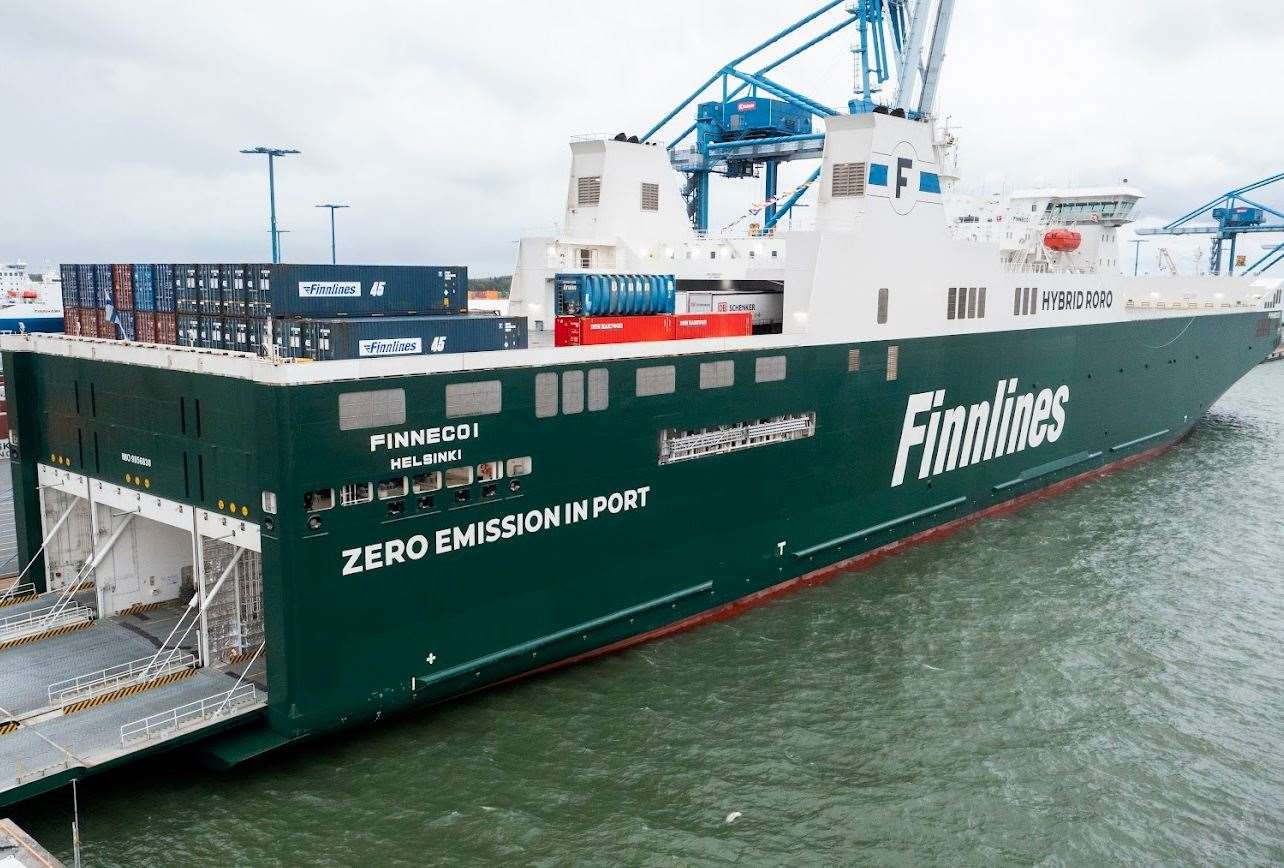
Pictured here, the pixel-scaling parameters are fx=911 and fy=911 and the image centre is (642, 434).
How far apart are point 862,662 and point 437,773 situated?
770 centimetres

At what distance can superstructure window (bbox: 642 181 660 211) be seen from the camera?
23672 millimetres

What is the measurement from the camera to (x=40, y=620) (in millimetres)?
14859

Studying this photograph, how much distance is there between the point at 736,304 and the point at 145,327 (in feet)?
39.4

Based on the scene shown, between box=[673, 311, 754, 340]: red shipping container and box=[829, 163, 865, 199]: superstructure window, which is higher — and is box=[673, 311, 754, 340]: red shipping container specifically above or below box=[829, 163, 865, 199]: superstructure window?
below

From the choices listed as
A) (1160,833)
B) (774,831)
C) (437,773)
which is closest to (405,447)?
(437,773)

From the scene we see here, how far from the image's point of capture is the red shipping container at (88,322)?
16641mm

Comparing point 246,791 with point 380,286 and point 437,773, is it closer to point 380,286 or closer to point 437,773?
point 437,773

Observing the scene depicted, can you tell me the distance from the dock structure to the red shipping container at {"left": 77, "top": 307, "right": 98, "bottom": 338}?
32.6 feet

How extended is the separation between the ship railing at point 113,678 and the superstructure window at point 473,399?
5.41 m

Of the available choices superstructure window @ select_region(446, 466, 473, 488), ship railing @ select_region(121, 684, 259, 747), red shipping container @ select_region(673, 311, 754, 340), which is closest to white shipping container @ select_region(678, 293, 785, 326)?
red shipping container @ select_region(673, 311, 754, 340)

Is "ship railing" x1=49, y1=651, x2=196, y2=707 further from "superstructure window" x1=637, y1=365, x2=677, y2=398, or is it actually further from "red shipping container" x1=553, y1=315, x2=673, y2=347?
"superstructure window" x1=637, y1=365, x2=677, y2=398

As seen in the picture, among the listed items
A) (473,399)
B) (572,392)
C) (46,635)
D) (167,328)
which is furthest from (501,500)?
(46,635)

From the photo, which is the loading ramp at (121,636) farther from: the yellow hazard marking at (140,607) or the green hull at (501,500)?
the green hull at (501,500)

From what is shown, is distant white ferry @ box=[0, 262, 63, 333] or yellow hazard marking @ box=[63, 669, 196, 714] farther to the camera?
distant white ferry @ box=[0, 262, 63, 333]
